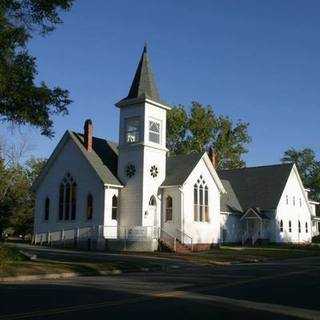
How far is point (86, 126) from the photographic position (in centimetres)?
4444

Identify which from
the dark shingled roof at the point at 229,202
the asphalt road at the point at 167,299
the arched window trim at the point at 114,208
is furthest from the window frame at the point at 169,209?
the asphalt road at the point at 167,299

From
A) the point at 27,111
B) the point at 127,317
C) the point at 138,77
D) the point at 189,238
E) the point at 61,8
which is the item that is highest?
the point at 138,77

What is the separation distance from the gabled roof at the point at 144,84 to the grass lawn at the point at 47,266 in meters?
17.1

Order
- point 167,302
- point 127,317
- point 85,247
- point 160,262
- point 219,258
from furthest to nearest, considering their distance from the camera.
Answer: point 85,247
point 219,258
point 160,262
point 167,302
point 127,317

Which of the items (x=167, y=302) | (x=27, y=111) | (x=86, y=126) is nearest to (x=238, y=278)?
(x=167, y=302)

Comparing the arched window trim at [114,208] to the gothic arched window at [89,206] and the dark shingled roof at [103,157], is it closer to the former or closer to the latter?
the dark shingled roof at [103,157]

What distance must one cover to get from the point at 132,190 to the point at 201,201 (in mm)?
6190

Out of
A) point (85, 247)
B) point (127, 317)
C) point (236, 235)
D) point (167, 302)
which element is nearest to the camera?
point (127, 317)

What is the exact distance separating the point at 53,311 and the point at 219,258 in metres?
23.2

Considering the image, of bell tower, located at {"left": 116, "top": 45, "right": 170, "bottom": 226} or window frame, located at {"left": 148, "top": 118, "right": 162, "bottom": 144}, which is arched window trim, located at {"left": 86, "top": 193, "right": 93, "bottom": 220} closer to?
bell tower, located at {"left": 116, "top": 45, "right": 170, "bottom": 226}

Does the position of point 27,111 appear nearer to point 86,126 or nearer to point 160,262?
point 160,262

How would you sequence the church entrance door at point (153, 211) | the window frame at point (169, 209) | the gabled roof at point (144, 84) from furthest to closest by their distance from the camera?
the window frame at point (169, 209)
the gabled roof at point (144, 84)
the church entrance door at point (153, 211)

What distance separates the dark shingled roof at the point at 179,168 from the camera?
143 feet

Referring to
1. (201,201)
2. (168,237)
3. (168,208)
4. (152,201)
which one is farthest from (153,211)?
(201,201)
